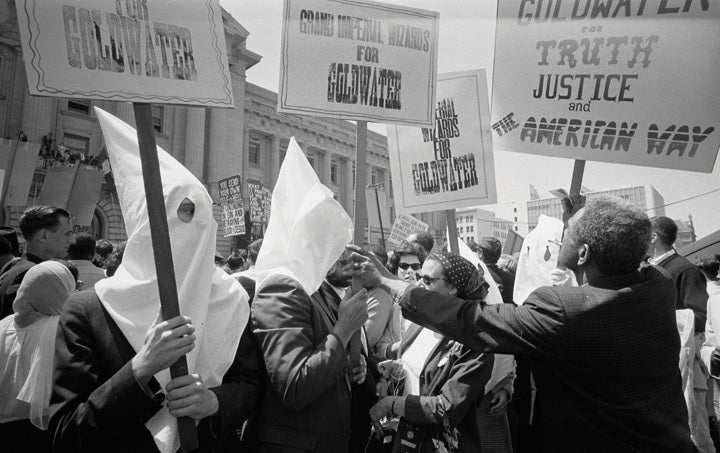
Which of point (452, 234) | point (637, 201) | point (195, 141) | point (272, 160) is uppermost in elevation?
point (195, 141)

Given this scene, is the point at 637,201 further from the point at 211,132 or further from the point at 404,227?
the point at 211,132

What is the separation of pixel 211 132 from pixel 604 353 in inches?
1117

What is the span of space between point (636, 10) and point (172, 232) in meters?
2.99

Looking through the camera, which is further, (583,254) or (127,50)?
(583,254)

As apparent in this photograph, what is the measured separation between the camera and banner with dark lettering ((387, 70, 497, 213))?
3.38 meters

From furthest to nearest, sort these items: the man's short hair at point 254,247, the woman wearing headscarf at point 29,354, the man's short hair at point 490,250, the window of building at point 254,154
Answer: the window of building at point 254,154 < the man's short hair at point 490,250 < the man's short hair at point 254,247 < the woman wearing headscarf at point 29,354

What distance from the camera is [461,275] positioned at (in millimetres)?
2365

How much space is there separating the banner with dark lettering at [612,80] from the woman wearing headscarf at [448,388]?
1.15 metres

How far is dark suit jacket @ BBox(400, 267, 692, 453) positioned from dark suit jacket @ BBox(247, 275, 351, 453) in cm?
55

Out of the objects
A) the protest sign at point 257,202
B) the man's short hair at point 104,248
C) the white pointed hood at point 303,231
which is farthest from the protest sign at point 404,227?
the protest sign at point 257,202

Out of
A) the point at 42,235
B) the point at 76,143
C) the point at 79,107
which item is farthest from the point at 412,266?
the point at 79,107

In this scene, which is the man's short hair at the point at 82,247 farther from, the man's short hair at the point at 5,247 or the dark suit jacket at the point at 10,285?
the dark suit jacket at the point at 10,285

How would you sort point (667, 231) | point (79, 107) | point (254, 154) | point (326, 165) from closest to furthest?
point (667, 231) < point (79, 107) < point (254, 154) < point (326, 165)

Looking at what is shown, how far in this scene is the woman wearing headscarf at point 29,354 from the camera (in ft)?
7.59
